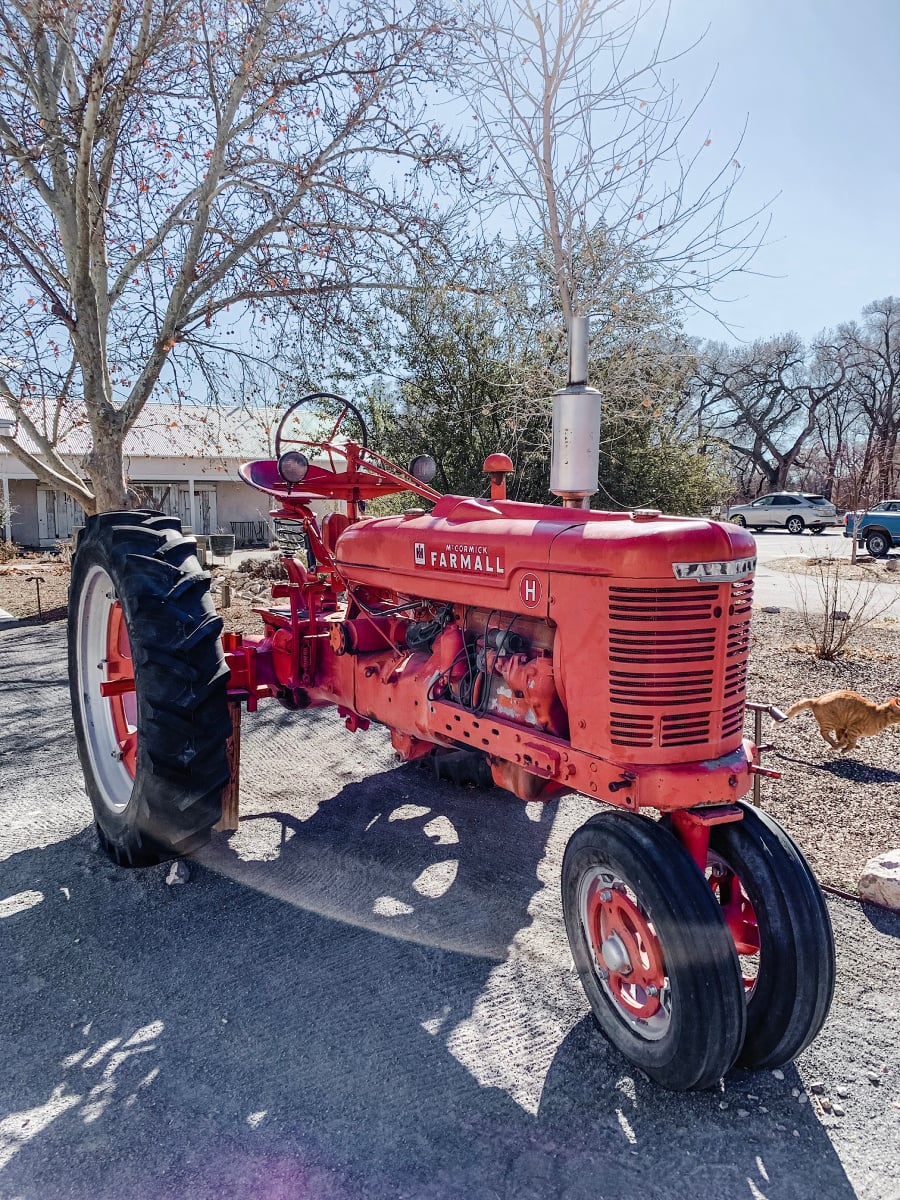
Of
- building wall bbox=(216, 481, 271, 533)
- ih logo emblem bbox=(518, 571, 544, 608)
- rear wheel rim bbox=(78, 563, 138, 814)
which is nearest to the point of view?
ih logo emblem bbox=(518, 571, 544, 608)

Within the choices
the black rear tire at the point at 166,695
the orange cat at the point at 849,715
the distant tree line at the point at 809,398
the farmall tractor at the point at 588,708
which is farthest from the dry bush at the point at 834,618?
the distant tree line at the point at 809,398

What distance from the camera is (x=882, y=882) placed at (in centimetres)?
305

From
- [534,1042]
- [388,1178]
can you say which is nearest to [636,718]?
[534,1042]

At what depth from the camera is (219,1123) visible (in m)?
2.06

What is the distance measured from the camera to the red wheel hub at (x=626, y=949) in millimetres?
2176

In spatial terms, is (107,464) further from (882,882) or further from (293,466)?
A: (882,882)

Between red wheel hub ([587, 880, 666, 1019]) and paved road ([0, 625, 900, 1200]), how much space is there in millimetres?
188

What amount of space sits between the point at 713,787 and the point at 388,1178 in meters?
1.22

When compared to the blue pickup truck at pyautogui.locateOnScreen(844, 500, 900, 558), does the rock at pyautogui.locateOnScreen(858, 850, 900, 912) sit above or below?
below

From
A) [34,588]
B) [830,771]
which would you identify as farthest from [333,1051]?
[34,588]

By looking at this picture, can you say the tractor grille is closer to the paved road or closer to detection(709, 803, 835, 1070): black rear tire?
detection(709, 803, 835, 1070): black rear tire

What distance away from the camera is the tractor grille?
220cm

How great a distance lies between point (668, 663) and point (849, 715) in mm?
2783

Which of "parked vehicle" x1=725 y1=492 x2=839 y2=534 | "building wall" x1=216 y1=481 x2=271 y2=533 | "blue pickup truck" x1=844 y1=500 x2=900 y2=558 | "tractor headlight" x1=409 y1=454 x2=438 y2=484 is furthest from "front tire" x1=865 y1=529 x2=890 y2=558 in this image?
"tractor headlight" x1=409 y1=454 x2=438 y2=484
